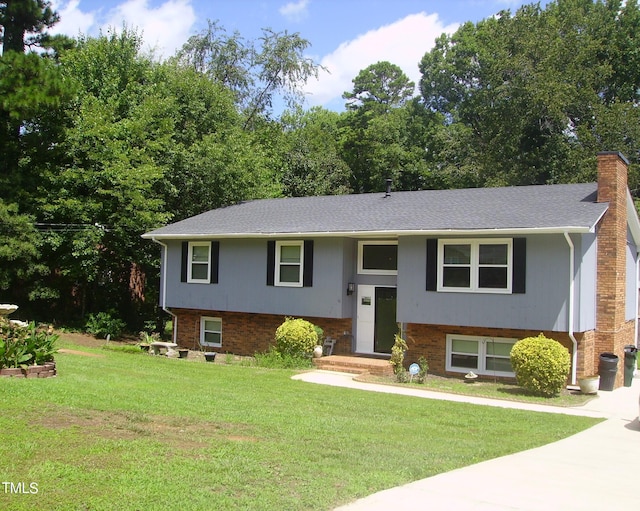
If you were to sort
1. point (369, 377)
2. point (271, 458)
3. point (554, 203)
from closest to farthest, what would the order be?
point (271, 458) → point (369, 377) → point (554, 203)

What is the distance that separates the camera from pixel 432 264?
16578 mm

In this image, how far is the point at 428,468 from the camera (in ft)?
23.7

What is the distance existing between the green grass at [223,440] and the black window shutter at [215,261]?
7478 millimetres

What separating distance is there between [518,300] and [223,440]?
9906 millimetres

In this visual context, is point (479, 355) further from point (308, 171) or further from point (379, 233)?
point (308, 171)

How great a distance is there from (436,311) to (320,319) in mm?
3999

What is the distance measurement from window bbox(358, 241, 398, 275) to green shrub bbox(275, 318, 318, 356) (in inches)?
96.6

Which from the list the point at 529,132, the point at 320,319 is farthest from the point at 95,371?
the point at 529,132

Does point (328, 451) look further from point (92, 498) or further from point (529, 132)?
point (529, 132)

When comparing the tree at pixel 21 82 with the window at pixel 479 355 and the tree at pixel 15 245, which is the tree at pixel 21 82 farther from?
the window at pixel 479 355

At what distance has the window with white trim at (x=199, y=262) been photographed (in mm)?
20766

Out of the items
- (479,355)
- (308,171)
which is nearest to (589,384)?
→ (479,355)

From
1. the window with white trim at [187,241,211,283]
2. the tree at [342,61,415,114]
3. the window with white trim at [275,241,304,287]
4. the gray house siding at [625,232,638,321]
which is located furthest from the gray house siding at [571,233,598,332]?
the tree at [342,61,415,114]

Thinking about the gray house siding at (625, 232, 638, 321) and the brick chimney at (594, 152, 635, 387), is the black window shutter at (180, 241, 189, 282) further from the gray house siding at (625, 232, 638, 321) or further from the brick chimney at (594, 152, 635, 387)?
the gray house siding at (625, 232, 638, 321)
